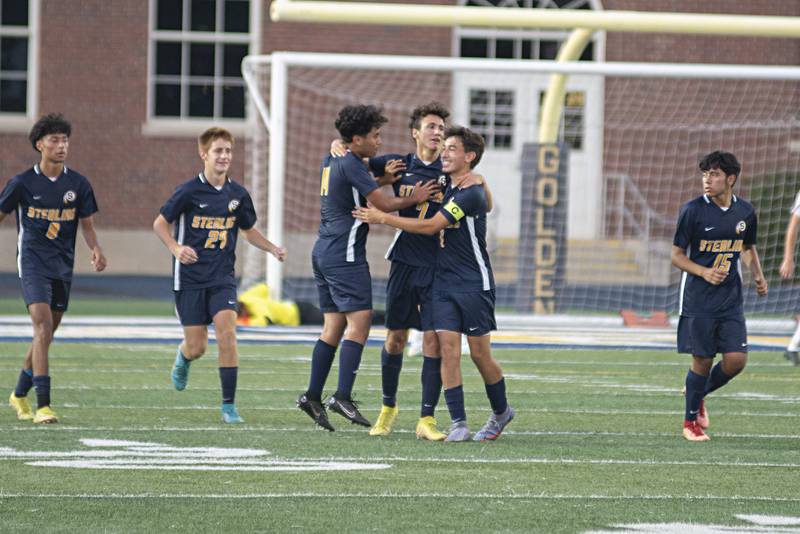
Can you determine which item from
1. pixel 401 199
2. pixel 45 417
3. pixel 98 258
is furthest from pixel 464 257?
pixel 45 417

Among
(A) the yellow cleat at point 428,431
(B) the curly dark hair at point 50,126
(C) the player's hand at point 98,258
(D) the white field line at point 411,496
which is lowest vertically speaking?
(A) the yellow cleat at point 428,431

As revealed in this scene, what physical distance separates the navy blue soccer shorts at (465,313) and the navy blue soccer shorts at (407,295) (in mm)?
243

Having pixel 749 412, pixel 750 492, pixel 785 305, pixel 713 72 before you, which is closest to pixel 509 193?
pixel 785 305

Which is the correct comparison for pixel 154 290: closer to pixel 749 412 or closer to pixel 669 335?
pixel 669 335

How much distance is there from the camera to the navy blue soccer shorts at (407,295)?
857 cm

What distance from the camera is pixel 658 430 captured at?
8.96 metres

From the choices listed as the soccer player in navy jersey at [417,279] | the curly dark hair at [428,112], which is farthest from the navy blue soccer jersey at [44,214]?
the curly dark hair at [428,112]

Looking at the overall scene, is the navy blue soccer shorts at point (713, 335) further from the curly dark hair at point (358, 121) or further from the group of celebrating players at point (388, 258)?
the curly dark hair at point (358, 121)

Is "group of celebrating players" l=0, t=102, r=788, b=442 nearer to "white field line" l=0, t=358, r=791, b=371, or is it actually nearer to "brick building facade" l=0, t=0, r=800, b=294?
"white field line" l=0, t=358, r=791, b=371

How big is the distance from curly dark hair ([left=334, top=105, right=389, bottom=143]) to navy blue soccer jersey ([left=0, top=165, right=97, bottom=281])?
5.65 ft

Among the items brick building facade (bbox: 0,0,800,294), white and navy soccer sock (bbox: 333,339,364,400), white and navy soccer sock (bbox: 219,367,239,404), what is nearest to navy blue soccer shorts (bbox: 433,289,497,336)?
white and navy soccer sock (bbox: 333,339,364,400)

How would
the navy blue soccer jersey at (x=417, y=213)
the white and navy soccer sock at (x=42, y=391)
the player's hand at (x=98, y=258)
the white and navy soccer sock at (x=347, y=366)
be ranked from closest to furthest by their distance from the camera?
the navy blue soccer jersey at (x=417, y=213) < the white and navy soccer sock at (x=347, y=366) < the white and navy soccer sock at (x=42, y=391) < the player's hand at (x=98, y=258)

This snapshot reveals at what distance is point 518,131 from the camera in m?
25.6

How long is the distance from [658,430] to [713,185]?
4.76 feet
